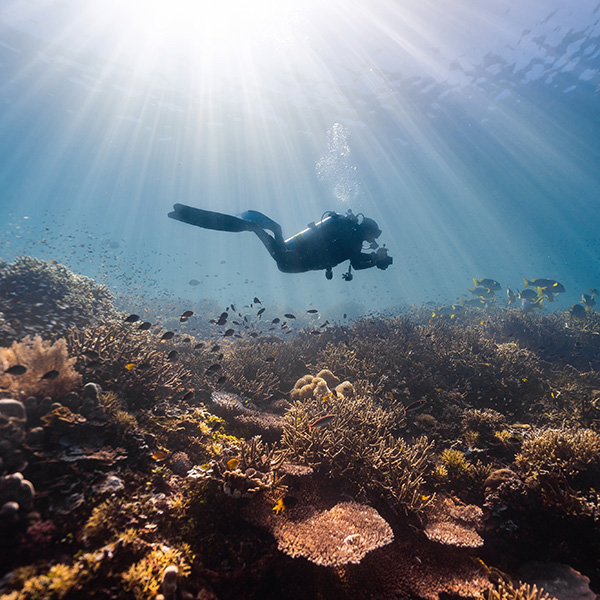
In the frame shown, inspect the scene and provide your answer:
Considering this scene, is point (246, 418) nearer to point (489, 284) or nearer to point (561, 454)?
point (561, 454)

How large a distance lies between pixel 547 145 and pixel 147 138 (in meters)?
46.9

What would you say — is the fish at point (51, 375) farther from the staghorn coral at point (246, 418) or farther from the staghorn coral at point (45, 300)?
the staghorn coral at point (45, 300)

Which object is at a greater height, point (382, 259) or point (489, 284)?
point (489, 284)

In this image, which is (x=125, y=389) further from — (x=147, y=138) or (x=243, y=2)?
(x=147, y=138)

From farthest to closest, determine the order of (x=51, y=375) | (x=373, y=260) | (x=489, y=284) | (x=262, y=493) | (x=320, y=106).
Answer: (x=320, y=106) → (x=489, y=284) → (x=373, y=260) → (x=51, y=375) → (x=262, y=493)

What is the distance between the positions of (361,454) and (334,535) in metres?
1.52

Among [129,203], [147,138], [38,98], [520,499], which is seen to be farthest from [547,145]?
[129,203]

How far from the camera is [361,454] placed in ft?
14.9

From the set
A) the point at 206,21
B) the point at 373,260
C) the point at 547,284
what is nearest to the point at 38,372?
the point at 373,260

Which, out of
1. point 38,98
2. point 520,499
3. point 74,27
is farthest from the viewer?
point 38,98

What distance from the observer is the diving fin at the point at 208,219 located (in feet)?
22.3

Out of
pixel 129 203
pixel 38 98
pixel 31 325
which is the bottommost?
pixel 31 325

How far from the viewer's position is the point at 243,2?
19.9 m

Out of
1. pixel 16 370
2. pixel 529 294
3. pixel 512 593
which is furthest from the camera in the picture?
pixel 529 294
